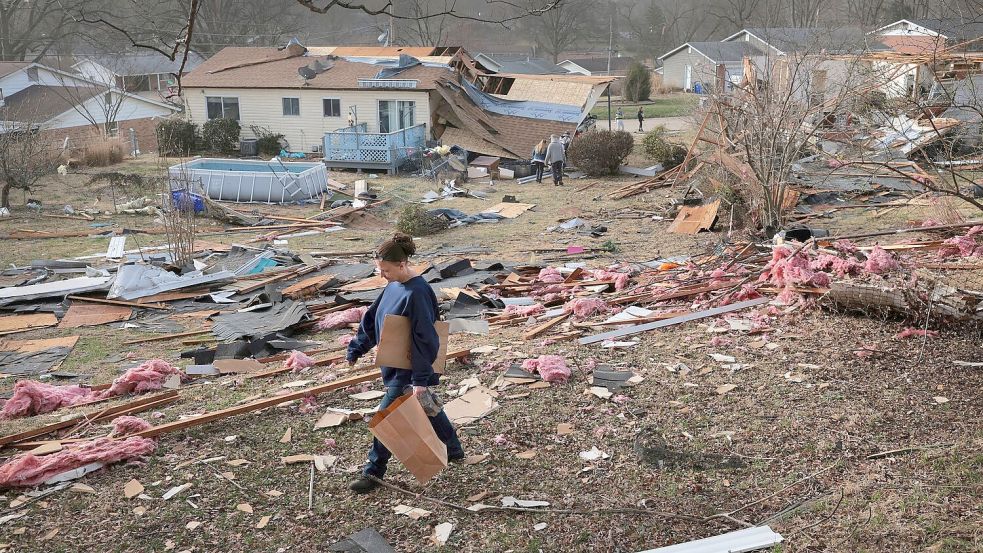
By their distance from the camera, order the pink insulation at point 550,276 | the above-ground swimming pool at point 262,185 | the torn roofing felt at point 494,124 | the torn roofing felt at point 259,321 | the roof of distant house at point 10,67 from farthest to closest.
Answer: the roof of distant house at point 10,67
the torn roofing felt at point 494,124
the above-ground swimming pool at point 262,185
the pink insulation at point 550,276
the torn roofing felt at point 259,321

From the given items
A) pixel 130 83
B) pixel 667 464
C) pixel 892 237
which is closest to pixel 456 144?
pixel 892 237

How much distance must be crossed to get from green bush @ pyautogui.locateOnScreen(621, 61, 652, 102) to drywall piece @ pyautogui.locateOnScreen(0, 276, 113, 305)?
4793 cm

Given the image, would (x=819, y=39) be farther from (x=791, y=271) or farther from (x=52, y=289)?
(x=52, y=289)

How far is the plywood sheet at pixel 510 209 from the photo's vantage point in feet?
71.5

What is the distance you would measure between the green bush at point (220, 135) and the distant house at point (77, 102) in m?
7.55

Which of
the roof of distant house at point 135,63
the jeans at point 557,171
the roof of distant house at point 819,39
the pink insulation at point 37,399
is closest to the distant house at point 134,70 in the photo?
the roof of distant house at point 135,63

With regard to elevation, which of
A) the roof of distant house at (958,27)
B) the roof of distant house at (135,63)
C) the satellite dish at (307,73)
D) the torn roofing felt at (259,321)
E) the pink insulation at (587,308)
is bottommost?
the torn roofing felt at (259,321)

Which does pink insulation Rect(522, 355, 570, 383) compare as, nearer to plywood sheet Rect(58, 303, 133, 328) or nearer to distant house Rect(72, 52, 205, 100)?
plywood sheet Rect(58, 303, 133, 328)

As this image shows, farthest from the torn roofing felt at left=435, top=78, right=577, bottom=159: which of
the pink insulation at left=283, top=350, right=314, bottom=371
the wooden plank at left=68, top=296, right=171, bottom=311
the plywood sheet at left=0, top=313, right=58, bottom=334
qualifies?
the pink insulation at left=283, top=350, right=314, bottom=371

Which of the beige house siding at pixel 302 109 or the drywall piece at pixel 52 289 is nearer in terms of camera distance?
the drywall piece at pixel 52 289

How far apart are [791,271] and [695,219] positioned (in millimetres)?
8927

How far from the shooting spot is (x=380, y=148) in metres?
29.3

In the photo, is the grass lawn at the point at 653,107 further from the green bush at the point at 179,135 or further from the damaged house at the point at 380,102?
the green bush at the point at 179,135

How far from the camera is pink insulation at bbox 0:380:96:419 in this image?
7.64 m
